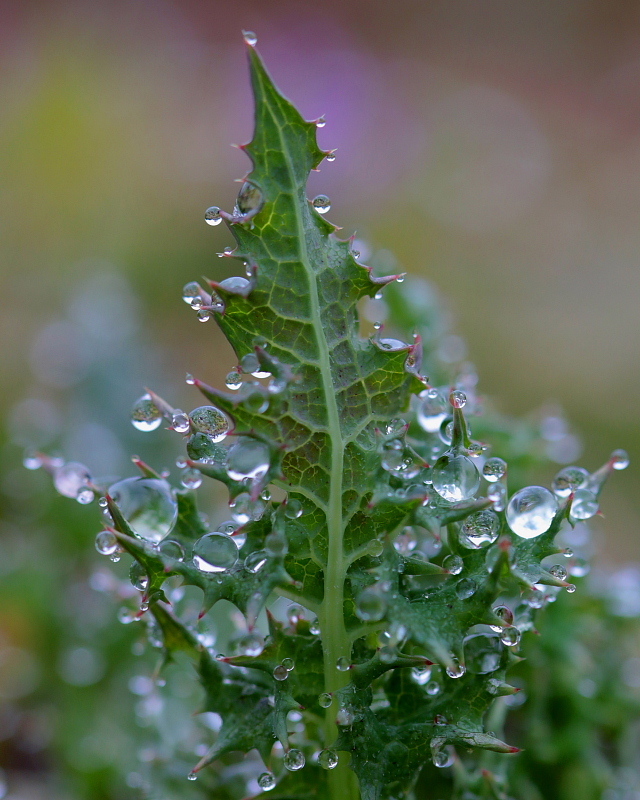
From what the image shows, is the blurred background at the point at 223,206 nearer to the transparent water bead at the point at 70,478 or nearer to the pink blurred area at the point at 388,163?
the pink blurred area at the point at 388,163

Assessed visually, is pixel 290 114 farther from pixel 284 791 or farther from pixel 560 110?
pixel 560 110

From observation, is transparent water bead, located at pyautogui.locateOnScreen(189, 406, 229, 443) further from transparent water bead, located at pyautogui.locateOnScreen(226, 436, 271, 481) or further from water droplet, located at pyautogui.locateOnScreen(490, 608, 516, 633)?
water droplet, located at pyautogui.locateOnScreen(490, 608, 516, 633)

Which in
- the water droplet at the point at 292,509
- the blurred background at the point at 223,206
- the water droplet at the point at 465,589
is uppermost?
the blurred background at the point at 223,206

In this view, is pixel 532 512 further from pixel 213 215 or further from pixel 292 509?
pixel 213 215

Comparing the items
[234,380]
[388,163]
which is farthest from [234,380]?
[388,163]

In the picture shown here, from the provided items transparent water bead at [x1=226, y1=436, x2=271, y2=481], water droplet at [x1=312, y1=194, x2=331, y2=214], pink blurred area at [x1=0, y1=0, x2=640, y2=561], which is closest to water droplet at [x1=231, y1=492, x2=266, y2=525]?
transparent water bead at [x1=226, y1=436, x2=271, y2=481]

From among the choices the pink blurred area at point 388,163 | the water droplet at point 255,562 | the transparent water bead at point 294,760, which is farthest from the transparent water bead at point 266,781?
the pink blurred area at point 388,163

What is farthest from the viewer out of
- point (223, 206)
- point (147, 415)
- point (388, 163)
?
point (388, 163)
